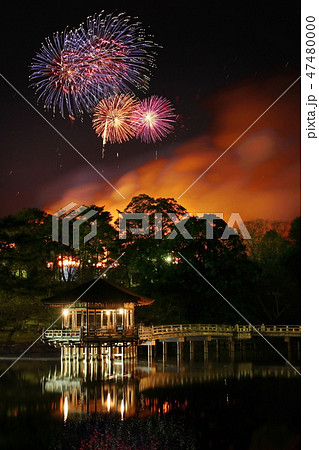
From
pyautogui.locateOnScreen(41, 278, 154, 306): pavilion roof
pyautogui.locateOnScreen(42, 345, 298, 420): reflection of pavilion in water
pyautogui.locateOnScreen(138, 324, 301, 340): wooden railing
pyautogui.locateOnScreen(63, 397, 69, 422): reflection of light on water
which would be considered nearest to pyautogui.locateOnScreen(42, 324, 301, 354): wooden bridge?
pyautogui.locateOnScreen(138, 324, 301, 340): wooden railing

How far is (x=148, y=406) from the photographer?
74.5 ft

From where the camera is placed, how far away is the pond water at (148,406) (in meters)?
18.0

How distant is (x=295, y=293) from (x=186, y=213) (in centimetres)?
1291

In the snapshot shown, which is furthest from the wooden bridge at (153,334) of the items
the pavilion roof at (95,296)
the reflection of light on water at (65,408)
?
the reflection of light on water at (65,408)

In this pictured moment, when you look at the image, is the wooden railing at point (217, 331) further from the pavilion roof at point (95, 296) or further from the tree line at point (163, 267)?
the pavilion roof at point (95, 296)

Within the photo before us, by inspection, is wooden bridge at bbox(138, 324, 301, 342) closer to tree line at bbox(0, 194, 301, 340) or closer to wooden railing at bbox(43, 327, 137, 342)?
tree line at bbox(0, 194, 301, 340)

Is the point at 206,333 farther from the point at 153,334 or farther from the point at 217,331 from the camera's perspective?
the point at 153,334

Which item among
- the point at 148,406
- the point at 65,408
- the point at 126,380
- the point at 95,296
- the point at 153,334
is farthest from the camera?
the point at 153,334

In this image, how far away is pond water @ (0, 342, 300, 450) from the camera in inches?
709

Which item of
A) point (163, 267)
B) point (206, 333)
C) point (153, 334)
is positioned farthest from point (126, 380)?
point (163, 267)

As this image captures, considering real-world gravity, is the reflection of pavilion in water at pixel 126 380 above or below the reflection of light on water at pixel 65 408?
below

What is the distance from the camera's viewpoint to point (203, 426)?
64.4ft

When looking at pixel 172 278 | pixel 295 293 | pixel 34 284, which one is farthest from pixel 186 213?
pixel 34 284

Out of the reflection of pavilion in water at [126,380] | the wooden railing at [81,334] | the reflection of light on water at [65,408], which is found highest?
the wooden railing at [81,334]
